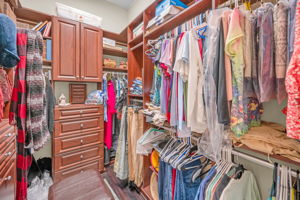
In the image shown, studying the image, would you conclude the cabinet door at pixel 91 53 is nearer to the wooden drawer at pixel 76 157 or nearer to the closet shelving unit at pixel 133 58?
the closet shelving unit at pixel 133 58

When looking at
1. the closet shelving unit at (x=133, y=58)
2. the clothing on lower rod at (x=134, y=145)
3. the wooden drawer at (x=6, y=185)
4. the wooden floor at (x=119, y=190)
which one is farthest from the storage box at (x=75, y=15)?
the wooden floor at (x=119, y=190)

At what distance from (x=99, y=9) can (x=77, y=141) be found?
235cm

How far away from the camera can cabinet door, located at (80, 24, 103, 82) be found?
1936mm

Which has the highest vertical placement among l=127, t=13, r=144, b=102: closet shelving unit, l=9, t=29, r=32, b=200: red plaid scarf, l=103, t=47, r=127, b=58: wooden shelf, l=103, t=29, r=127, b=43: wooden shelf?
l=103, t=29, r=127, b=43: wooden shelf

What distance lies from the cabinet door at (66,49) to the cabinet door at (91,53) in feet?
0.23

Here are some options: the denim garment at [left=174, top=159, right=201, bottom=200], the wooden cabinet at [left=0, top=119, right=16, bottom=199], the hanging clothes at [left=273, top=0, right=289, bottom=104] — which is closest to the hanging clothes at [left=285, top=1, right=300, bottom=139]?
the hanging clothes at [left=273, top=0, right=289, bottom=104]

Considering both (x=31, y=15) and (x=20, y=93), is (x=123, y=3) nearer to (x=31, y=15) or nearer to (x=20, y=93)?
A: (x=31, y=15)

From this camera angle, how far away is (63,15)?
5.93 feet

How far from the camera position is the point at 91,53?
78.9 inches

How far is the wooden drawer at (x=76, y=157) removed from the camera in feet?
5.69

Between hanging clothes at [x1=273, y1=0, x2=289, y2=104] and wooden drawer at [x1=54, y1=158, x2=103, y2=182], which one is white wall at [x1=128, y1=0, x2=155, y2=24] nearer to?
hanging clothes at [x1=273, y1=0, x2=289, y2=104]

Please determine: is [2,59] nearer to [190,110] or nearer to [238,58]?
[190,110]

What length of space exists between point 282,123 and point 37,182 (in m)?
2.64

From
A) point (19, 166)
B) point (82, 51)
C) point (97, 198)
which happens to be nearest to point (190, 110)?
point (97, 198)
